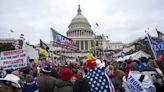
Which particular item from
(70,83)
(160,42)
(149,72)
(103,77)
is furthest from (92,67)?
(160,42)

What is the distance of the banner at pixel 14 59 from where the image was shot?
28.7ft

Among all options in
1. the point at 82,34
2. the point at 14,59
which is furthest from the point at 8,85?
the point at 82,34

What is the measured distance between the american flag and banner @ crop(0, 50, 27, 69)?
2.84 metres

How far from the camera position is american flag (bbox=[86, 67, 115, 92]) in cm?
643

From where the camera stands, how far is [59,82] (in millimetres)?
5910

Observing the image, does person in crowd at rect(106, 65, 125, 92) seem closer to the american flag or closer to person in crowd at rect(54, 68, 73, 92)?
the american flag

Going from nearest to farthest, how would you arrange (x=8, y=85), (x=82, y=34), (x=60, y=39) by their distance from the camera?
(x=8, y=85) < (x=60, y=39) < (x=82, y=34)

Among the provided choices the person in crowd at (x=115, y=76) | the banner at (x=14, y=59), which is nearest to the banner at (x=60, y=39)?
the banner at (x=14, y=59)

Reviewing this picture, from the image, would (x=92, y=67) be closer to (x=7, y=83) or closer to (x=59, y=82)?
(x=59, y=82)

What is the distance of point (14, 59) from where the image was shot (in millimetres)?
8828

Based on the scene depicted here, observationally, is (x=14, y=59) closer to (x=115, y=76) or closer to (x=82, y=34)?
(x=115, y=76)

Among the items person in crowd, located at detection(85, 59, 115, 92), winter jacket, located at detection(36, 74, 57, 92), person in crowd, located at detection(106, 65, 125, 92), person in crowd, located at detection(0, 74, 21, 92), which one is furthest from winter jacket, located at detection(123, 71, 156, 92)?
person in crowd, located at detection(0, 74, 21, 92)

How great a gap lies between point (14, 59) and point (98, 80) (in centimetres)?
318

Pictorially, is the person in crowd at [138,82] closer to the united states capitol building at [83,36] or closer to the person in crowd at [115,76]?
the person in crowd at [115,76]
